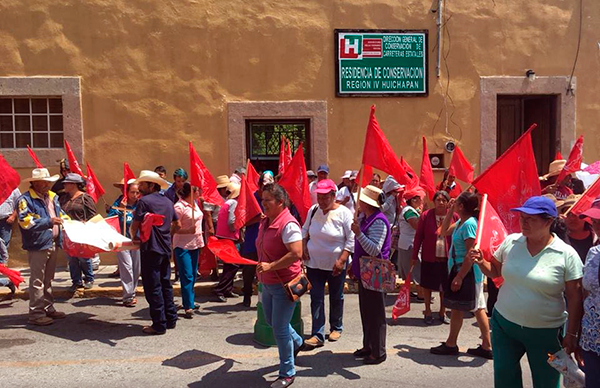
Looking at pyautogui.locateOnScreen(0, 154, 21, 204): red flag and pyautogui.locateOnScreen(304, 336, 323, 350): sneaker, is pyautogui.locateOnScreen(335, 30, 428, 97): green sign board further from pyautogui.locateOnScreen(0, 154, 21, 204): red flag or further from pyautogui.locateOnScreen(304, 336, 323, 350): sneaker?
pyautogui.locateOnScreen(0, 154, 21, 204): red flag

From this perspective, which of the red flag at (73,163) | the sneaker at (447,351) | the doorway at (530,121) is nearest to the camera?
the sneaker at (447,351)

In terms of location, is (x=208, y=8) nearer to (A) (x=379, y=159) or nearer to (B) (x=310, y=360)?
(A) (x=379, y=159)

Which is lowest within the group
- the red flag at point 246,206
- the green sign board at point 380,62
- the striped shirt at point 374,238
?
the striped shirt at point 374,238

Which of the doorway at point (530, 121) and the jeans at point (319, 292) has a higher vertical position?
the doorway at point (530, 121)

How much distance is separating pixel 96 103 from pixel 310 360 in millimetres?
7001

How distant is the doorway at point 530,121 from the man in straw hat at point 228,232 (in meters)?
6.18

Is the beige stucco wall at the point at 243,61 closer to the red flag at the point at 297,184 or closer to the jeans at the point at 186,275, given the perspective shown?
the red flag at the point at 297,184

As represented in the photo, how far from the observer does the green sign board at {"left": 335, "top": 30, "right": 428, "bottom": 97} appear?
1101 centimetres

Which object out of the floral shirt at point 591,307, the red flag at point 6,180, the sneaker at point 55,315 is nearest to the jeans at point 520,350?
the floral shirt at point 591,307

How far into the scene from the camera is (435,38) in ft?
36.7

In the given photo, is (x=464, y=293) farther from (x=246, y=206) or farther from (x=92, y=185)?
(x=92, y=185)

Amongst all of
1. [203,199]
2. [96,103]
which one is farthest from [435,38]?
[96,103]

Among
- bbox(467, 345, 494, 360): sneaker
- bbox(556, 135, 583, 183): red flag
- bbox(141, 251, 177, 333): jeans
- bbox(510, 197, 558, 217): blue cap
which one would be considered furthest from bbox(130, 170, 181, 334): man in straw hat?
bbox(556, 135, 583, 183): red flag

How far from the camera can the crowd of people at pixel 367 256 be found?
3.77 metres
